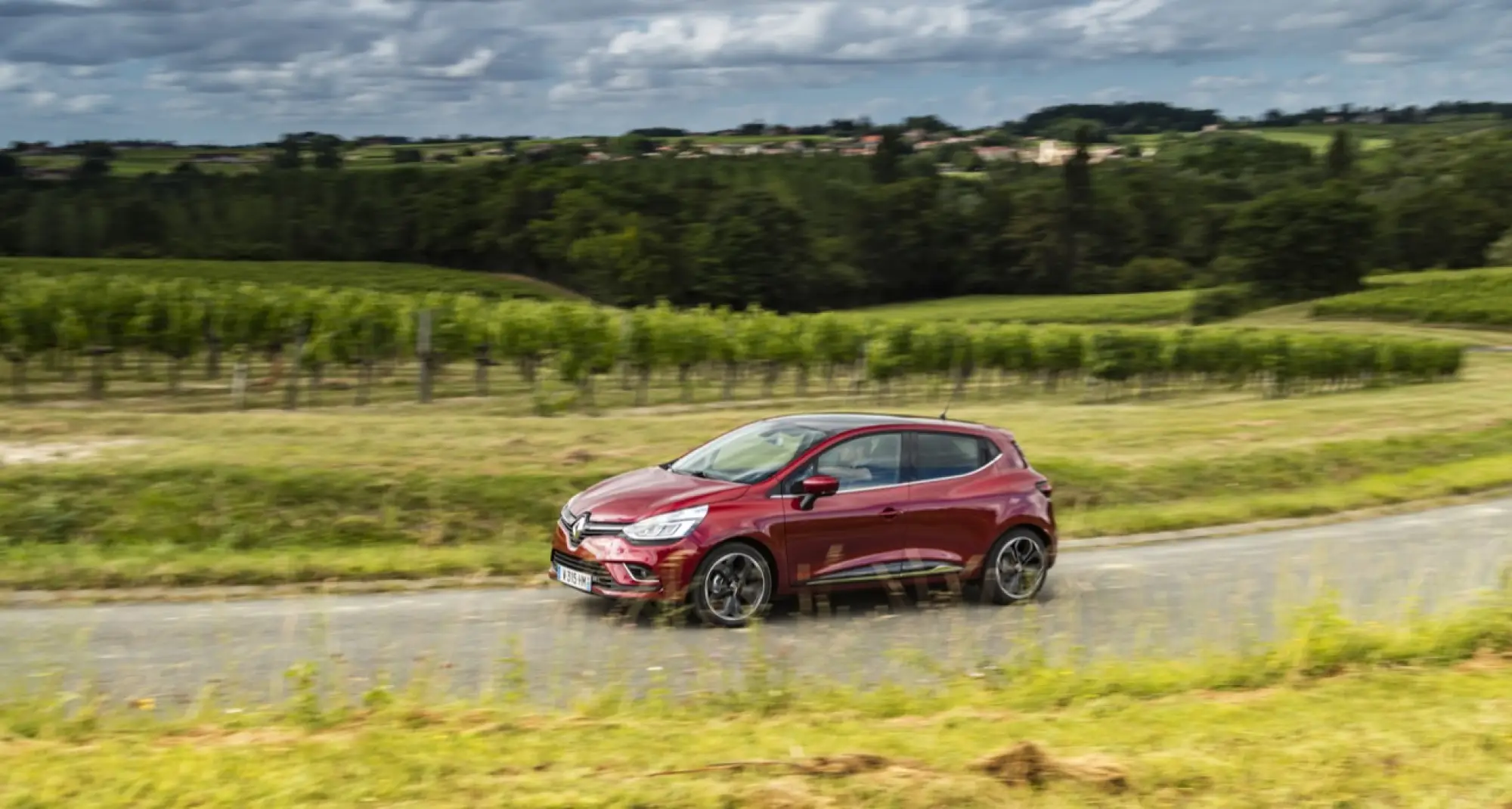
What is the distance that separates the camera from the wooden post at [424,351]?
139 ft

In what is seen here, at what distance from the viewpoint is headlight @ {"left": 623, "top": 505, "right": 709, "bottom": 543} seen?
39.3 ft

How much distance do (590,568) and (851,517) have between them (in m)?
2.24

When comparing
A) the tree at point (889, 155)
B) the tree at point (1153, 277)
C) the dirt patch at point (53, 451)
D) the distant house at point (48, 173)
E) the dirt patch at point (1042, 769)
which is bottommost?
the dirt patch at point (1042, 769)

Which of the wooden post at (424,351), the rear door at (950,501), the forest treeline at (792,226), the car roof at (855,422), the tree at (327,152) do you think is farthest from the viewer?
the tree at (327,152)

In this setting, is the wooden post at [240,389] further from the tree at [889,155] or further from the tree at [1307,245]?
the tree at [889,155]

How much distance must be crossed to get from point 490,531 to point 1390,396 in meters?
34.1

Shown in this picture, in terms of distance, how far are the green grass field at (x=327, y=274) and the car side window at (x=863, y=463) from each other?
81.1m

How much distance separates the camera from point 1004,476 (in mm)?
13945

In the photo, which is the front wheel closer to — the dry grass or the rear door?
the rear door

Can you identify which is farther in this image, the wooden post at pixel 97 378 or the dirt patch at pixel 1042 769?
the wooden post at pixel 97 378

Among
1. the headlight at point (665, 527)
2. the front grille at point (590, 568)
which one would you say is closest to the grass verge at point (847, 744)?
the headlight at point (665, 527)

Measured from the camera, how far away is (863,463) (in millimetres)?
13203

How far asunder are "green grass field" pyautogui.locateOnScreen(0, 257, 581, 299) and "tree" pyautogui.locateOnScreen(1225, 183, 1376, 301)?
2101 inches

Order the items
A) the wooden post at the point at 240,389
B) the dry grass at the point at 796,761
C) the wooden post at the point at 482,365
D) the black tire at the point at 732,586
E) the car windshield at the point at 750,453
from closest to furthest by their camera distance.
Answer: the dry grass at the point at 796,761 → the black tire at the point at 732,586 → the car windshield at the point at 750,453 → the wooden post at the point at 240,389 → the wooden post at the point at 482,365
